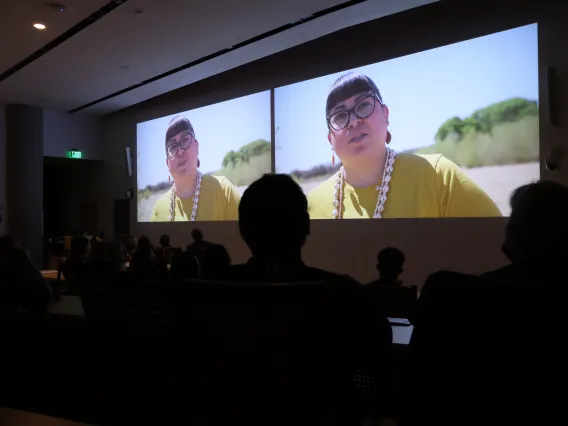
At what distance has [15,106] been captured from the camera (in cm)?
965

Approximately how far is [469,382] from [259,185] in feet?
2.08

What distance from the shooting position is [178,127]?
909 cm

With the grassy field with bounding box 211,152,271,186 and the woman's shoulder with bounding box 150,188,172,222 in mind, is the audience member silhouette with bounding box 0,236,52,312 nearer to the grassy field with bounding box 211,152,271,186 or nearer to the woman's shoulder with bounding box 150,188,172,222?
the grassy field with bounding box 211,152,271,186

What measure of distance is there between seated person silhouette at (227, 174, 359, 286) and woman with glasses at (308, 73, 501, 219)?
4.72 meters

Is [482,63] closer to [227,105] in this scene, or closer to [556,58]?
[556,58]

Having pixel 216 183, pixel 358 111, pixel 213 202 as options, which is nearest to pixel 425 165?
pixel 358 111

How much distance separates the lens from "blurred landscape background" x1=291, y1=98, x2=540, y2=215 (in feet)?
16.8

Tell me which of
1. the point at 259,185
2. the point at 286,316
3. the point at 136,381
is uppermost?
the point at 259,185

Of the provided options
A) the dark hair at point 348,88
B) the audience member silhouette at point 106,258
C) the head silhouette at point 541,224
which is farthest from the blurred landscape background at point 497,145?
the head silhouette at point 541,224

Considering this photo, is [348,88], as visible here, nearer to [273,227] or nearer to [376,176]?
[376,176]

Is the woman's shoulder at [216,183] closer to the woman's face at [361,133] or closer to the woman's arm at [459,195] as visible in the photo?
the woman's face at [361,133]

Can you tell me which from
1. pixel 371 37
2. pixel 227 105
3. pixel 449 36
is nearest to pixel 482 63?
pixel 449 36

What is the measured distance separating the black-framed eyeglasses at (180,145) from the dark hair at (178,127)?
0.08 metres

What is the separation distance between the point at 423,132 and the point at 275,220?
503cm
